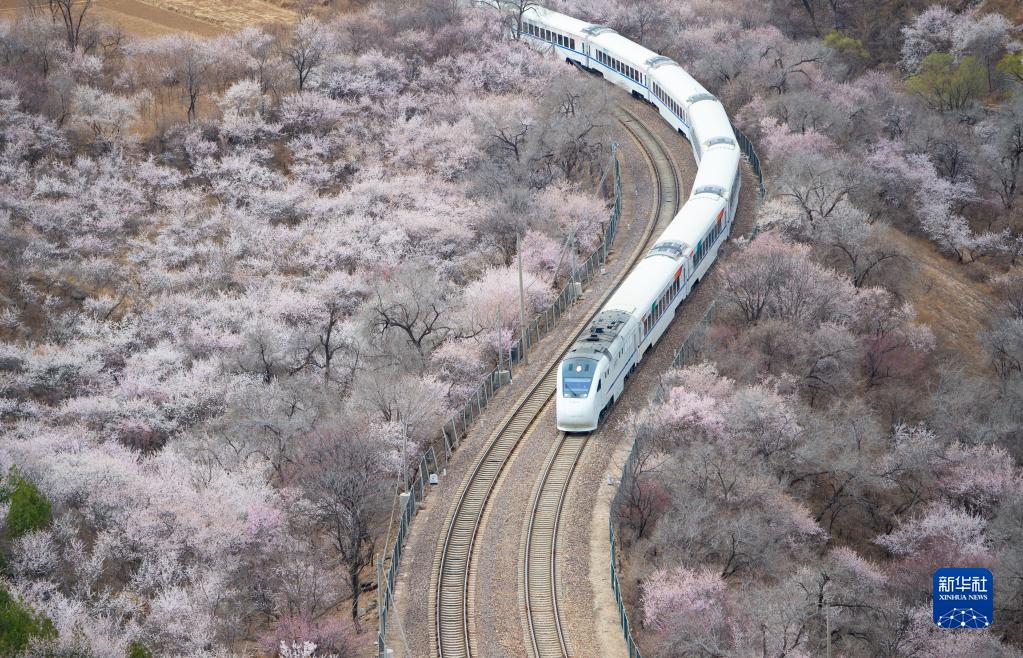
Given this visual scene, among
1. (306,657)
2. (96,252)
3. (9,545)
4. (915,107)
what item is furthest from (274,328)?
(915,107)

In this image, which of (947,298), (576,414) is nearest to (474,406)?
(576,414)

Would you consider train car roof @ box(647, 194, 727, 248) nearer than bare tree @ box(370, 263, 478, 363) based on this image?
No

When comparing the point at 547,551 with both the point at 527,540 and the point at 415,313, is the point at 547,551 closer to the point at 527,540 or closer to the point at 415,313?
the point at 527,540

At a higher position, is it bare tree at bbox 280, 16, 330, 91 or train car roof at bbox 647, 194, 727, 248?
bare tree at bbox 280, 16, 330, 91

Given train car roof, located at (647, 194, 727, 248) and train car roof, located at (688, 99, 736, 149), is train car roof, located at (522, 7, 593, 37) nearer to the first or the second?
train car roof, located at (688, 99, 736, 149)

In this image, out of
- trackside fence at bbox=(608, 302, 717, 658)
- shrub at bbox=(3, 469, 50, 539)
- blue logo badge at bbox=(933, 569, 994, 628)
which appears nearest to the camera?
blue logo badge at bbox=(933, 569, 994, 628)

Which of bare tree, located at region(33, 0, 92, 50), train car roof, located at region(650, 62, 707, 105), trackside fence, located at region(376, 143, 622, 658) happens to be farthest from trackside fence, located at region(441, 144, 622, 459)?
bare tree, located at region(33, 0, 92, 50)
